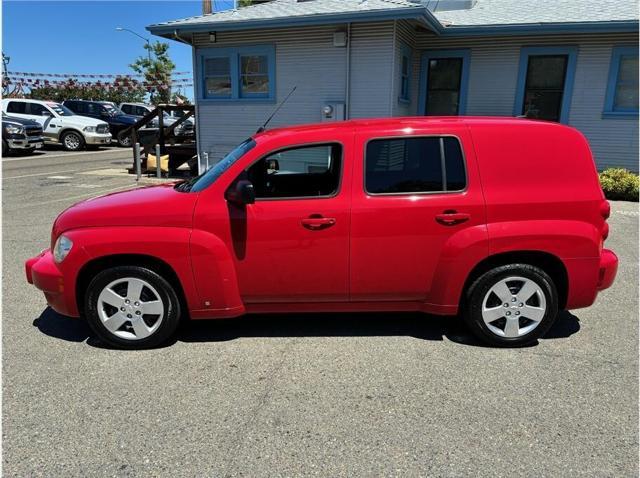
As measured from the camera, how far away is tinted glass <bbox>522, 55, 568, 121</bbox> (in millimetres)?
11289

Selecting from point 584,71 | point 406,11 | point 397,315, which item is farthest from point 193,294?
point 584,71

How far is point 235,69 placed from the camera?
11852 millimetres

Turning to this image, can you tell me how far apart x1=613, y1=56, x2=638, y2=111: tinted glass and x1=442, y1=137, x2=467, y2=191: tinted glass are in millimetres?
9738

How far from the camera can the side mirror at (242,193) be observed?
3.44 metres

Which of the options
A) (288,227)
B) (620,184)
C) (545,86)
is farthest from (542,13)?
(288,227)

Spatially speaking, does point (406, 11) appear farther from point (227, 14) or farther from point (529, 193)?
point (529, 193)

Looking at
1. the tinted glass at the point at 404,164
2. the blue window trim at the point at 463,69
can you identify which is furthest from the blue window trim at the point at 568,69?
the tinted glass at the point at 404,164

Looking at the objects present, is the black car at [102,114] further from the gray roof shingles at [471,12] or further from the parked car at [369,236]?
the parked car at [369,236]

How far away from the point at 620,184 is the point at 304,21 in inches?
300

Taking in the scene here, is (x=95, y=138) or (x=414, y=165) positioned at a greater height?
(x=414, y=165)

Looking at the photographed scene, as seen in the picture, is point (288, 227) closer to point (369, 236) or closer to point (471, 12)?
point (369, 236)

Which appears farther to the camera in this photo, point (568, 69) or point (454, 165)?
point (568, 69)

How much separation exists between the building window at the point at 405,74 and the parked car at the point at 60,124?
49.1 feet

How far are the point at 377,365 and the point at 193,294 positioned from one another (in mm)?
1473
